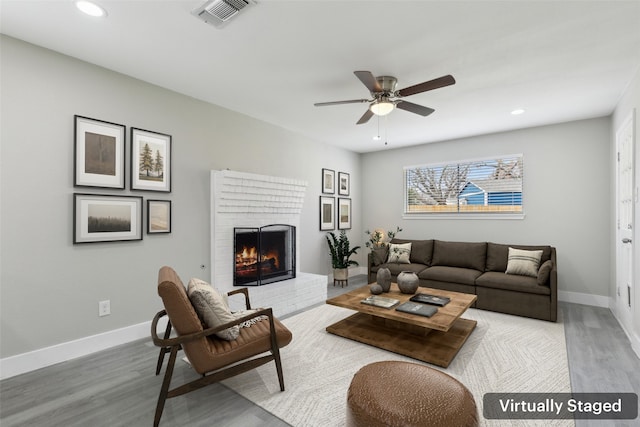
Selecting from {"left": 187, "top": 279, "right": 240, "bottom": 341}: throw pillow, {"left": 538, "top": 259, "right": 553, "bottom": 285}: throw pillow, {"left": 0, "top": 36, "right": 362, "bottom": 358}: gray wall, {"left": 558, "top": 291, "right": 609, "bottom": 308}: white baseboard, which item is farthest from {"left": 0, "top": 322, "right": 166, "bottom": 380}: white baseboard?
{"left": 558, "top": 291, "right": 609, "bottom": 308}: white baseboard

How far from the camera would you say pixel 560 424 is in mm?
1891

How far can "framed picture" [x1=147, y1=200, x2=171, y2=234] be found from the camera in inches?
128

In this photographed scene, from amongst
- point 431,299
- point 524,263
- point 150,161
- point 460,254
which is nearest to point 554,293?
point 524,263

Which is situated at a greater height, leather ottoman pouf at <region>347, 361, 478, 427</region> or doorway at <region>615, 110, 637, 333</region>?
doorway at <region>615, 110, 637, 333</region>

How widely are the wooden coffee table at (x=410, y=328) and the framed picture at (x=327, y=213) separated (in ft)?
7.18

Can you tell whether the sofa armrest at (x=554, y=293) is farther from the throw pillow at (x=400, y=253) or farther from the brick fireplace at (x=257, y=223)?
the brick fireplace at (x=257, y=223)

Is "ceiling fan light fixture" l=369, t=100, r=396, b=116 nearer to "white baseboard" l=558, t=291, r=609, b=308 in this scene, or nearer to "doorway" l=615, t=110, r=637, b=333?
"doorway" l=615, t=110, r=637, b=333

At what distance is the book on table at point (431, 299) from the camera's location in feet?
10.1

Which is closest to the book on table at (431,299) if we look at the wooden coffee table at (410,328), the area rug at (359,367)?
the wooden coffee table at (410,328)

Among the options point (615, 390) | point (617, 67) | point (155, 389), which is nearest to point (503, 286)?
point (615, 390)

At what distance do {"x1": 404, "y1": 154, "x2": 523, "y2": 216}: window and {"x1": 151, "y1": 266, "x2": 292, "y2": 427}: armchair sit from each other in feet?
14.2

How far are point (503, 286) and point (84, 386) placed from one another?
447cm

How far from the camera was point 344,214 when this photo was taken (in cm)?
621

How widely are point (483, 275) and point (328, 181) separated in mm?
2979
